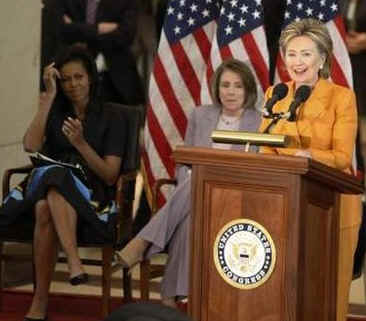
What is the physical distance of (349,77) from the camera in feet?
21.1

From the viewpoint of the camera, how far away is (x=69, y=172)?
19.8ft

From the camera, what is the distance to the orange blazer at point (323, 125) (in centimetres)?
460

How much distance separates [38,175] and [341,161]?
6.65ft

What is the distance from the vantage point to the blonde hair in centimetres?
469

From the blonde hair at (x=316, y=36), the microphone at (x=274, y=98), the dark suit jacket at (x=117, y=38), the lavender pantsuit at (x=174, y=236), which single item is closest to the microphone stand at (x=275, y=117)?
the microphone at (x=274, y=98)

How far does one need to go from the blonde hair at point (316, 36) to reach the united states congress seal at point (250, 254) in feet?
3.33

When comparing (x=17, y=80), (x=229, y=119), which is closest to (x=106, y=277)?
(x=229, y=119)


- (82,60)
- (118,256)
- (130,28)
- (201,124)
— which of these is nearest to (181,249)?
(118,256)

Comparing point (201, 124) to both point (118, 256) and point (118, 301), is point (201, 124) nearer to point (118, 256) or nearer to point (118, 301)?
point (118, 256)

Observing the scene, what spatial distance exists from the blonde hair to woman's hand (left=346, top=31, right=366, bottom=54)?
191 centimetres

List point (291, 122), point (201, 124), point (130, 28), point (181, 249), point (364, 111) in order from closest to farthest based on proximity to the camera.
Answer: point (291, 122) → point (181, 249) → point (201, 124) → point (364, 111) → point (130, 28)

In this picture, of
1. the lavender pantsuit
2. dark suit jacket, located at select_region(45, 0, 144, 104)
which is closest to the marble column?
dark suit jacket, located at select_region(45, 0, 144, 104)

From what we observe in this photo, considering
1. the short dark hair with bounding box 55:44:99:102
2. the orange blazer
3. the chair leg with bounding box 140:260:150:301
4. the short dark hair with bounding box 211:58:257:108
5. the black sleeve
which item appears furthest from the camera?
the short dark hair with bounding box 55:44:99:102

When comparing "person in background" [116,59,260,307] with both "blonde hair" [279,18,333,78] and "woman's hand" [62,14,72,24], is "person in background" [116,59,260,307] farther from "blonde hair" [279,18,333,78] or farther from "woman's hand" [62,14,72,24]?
"woman's hand" [62,14,72,24]
